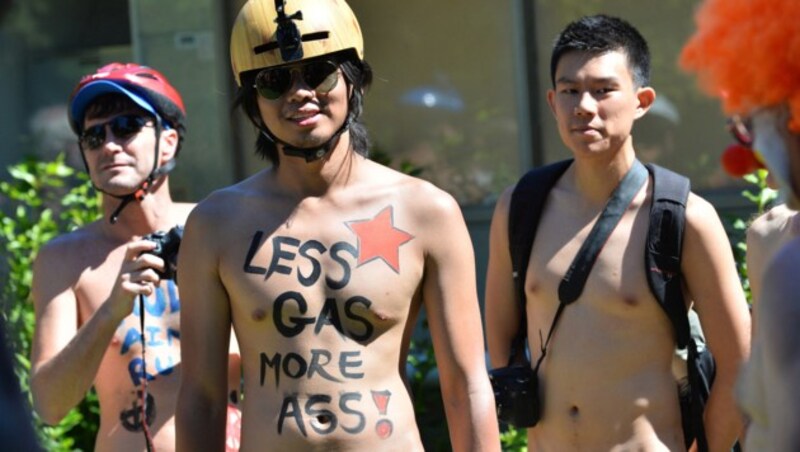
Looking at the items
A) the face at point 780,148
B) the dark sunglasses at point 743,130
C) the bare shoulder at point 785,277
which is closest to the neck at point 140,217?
the dark sunglasses at point 743,130

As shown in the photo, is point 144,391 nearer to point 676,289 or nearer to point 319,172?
point 319,172

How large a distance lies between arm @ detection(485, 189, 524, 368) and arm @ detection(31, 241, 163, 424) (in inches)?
44.4

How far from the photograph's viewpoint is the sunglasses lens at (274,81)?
13.4ft

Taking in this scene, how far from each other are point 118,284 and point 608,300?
1.49m

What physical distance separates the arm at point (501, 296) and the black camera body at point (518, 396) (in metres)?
0.20

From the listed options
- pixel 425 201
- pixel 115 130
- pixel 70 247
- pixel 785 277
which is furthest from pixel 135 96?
pixel 785 277

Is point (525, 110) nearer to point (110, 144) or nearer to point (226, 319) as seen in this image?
point (110, 144)

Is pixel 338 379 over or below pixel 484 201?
below

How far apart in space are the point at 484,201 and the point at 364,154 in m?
4.56

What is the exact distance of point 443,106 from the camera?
8.83 metres

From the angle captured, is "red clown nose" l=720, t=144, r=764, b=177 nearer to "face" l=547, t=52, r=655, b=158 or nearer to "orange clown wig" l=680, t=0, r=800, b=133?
"orange clown wig" l=680, t=0, r=800, b=133

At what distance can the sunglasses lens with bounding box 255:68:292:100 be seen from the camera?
409 centimetres

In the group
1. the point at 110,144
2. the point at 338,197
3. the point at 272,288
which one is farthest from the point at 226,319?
the point at 110,144

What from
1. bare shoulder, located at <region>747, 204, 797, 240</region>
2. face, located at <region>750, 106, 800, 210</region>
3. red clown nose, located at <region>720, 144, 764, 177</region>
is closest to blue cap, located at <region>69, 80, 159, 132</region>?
bare shoulder, located at <region>747, 204, 797, 240</region>
